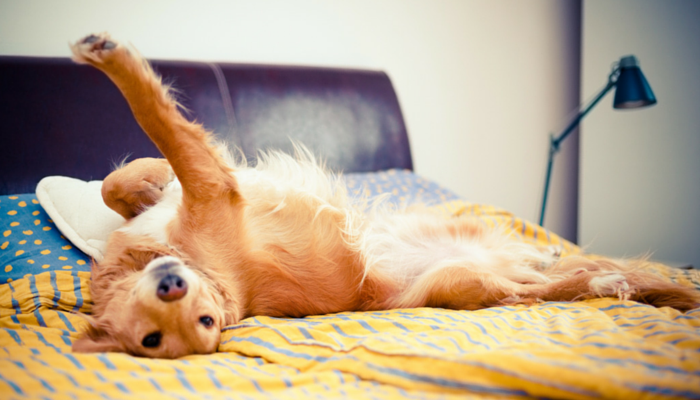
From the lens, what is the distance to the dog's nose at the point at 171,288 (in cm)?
91

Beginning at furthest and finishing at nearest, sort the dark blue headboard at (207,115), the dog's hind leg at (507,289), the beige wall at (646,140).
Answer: the beige wall at (646,140) → the dark blue headboard at (207,115) → the dog's hind leg at (507,289)

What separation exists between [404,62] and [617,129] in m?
1.64

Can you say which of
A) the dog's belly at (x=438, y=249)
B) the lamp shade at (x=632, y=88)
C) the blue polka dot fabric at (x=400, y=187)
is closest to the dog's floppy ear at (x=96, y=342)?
the dog's belly at (x=438, y=249)

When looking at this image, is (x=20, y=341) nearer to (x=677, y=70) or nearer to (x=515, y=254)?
(x=515, y=254)

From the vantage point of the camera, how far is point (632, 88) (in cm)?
213

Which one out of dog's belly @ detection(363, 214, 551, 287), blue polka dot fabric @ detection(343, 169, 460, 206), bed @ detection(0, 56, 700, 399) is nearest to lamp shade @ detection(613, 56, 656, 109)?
bed @ detection(0, 56, 700, 399)

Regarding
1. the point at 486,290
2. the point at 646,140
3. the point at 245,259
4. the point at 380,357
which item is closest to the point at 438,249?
the point at 486,290

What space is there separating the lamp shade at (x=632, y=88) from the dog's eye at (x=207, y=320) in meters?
2.18

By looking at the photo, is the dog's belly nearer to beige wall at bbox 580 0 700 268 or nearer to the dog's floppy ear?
the dog's floppy ear

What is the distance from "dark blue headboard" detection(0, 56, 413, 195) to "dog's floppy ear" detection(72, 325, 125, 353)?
84 centimetres

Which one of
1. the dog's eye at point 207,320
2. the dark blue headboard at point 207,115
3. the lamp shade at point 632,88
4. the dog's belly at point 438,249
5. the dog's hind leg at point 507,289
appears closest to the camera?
the dog's eye at point 207,320

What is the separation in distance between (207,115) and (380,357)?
1493mm

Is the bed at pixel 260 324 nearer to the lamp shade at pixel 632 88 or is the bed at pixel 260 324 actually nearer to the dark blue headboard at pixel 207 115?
the dark blue headboard at pixel 207 115

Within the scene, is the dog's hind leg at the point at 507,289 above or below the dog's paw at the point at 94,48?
below
